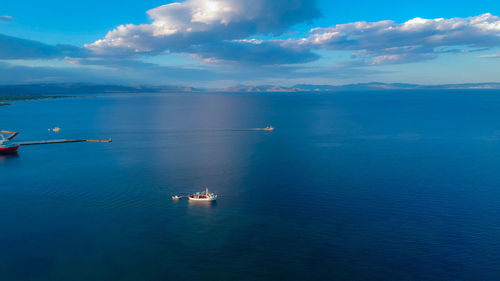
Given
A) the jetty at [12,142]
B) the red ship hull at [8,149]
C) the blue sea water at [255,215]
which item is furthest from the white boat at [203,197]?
the red ship hull at [8,149]

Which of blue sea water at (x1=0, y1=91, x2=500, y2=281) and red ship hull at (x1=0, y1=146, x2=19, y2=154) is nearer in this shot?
blue sea water at (x1=0, y1=91, x2=500, y2=281)

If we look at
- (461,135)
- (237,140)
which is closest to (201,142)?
(237,140)

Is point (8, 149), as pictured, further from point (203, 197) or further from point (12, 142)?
point (203, 197)

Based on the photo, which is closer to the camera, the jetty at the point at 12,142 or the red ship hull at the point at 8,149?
the red ship hull at the point at 8,149

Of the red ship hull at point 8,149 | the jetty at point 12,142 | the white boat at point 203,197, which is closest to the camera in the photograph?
the white boat at point 203,197

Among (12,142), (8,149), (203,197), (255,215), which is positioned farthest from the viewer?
(12,142)

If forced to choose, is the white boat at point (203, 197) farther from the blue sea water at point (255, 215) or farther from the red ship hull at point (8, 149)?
the red ship hull at point (8, 149)

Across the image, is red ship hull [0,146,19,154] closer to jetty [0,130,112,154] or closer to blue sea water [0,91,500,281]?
jetty [0,130,112,154]

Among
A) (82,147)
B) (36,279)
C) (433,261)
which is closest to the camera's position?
(36,279)

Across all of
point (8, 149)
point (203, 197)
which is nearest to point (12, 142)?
point (8, 149)

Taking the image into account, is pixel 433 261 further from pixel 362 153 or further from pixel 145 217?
pixel 362 153

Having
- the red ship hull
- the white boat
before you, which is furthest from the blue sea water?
the red ship hull
